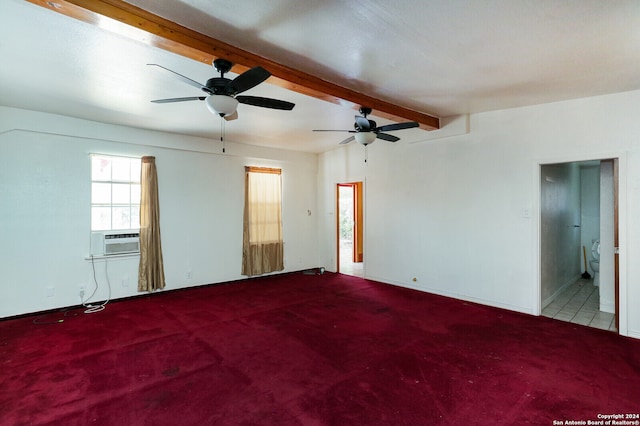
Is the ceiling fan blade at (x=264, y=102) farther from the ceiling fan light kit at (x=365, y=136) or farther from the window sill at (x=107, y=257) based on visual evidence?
the window sill at (x=107, y=257)

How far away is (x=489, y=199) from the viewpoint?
15.3 ft

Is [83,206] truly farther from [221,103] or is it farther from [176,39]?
[176,39]

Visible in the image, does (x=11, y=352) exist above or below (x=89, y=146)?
below

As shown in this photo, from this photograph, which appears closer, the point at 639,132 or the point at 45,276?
the point at 639,132

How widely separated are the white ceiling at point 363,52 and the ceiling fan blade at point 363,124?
35cm

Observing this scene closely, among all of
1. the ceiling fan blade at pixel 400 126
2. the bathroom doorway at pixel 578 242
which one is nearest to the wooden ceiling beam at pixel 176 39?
the ceiling fan blade at pixel 400 126

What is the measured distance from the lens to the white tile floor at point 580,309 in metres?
4.00

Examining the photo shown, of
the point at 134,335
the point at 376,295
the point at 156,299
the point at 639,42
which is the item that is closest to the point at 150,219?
the point at 156,299

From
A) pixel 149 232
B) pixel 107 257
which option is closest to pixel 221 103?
pixel 149 232

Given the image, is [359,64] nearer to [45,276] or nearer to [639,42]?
[639,42]

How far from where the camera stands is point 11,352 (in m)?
3.28

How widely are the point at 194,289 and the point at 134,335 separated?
2.14 m

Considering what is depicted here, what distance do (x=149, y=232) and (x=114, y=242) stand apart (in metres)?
0.52

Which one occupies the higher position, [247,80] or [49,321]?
[247,80]
